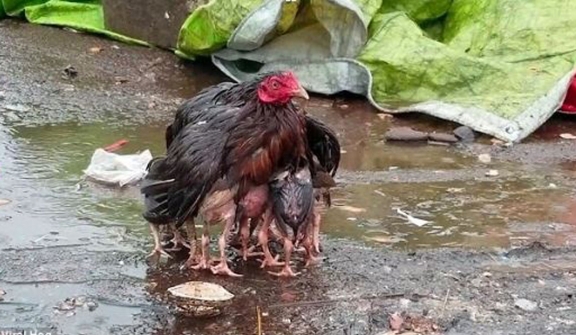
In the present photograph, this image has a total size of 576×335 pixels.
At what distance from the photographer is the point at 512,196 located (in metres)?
5.71

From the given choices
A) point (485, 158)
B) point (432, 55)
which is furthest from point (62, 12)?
point (485, 158)

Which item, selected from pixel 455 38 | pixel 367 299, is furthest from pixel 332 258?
pixel 455 38

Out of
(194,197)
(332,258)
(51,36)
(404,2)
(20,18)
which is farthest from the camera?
(20,18)

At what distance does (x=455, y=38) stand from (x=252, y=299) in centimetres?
367

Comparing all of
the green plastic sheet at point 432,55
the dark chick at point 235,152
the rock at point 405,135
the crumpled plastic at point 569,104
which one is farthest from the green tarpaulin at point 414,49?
the dark chick at point 235,152

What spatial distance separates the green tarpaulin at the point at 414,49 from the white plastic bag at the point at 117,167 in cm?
178

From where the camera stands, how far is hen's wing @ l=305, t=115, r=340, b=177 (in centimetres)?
479

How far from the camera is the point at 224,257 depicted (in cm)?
466

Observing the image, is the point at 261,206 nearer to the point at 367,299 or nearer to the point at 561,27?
the point at 367,299

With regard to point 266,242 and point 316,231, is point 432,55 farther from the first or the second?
point 266,242

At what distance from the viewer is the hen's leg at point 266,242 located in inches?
183

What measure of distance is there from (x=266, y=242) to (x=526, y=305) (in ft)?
3.70

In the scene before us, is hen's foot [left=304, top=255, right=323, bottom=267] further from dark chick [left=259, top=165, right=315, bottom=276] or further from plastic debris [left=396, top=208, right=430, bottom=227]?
plastic debris [left=396, top=208, right=430, bottom=227]

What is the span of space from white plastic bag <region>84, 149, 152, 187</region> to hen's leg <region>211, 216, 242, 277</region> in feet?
3.70
